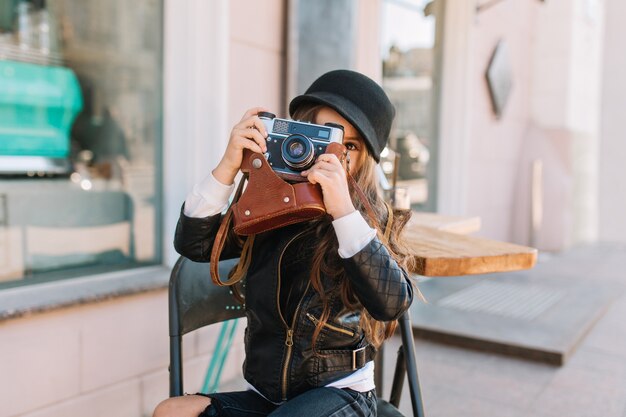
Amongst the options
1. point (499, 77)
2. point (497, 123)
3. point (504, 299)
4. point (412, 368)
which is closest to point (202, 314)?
point (412, 368)

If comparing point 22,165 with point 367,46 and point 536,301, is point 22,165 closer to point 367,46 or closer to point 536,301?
point 367,46

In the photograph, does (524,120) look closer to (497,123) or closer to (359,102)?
(497,123)

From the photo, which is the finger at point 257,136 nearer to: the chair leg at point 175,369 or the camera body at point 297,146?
the camera body at point 297,146

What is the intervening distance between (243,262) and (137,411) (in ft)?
3.88

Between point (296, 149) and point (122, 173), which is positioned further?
point (122, 173)

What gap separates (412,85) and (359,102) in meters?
3.81

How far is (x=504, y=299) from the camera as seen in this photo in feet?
14.4

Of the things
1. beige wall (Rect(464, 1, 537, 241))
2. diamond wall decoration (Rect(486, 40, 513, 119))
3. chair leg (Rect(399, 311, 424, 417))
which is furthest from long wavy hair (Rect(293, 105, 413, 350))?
diamond wall decoration (Rect(486, 40, 513, 119))

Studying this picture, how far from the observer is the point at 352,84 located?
143 centimetres

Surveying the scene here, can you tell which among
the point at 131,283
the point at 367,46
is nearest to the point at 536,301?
the point at 367,46

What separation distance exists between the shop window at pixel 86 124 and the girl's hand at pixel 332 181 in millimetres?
1468

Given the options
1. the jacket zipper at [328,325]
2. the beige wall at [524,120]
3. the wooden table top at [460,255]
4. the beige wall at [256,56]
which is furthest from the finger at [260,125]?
the beige wall at [524,120]

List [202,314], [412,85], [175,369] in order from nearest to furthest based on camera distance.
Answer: [175,369] → [202,314] → [412,85]

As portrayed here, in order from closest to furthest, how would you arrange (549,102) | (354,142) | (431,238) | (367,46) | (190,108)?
1. (354,142)
2. (431,238)
3. (190,108)
4. (367,46)
5. (549,102)
